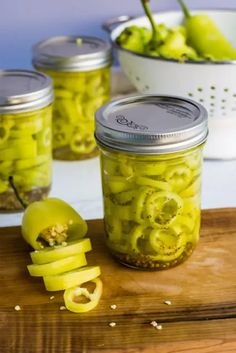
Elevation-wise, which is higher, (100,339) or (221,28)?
(221,28)

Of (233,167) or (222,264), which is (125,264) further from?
(233,167)

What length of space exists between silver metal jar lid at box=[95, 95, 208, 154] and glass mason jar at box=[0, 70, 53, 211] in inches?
5.4

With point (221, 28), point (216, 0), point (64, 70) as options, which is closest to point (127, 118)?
point (64, 70)

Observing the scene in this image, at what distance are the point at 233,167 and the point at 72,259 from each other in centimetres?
39

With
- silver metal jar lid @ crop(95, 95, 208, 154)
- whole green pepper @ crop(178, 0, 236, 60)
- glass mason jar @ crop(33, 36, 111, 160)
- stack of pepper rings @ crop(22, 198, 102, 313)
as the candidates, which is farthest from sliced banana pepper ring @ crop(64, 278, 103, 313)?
whole green pepper @ crop(178, 0, 236, 60)

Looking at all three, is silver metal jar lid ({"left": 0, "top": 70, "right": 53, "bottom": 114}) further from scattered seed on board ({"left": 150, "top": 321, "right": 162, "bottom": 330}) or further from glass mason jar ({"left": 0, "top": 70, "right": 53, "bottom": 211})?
scattered seed on board ({"left": 150, "top": 321, "right": 162, "bottom": 330})

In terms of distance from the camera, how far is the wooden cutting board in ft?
2.22

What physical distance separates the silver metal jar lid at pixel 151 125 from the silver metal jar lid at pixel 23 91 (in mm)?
131

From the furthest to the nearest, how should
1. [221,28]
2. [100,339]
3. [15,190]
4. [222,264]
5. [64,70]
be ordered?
[221,28], [64,70], [15,190], [222,264], [100,339]

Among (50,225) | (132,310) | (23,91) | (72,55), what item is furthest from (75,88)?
(132,310)

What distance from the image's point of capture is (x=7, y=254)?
0.83m

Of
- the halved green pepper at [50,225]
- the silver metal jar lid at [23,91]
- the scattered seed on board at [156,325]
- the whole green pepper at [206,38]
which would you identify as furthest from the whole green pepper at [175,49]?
the scattered seed on board at [156,325]

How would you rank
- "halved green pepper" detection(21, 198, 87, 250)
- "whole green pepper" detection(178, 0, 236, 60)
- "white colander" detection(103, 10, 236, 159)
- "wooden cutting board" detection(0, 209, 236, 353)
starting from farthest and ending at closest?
"whole green pepper" detection(178, 0, 236, 60)
"white colander" detection(103, 10, 236, 159)
"halved green pepper" detection(21, 198, 87, 250)
"wooden cutting board" detection(0, 209, 236, 353)

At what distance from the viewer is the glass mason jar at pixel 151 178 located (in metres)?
0.73
